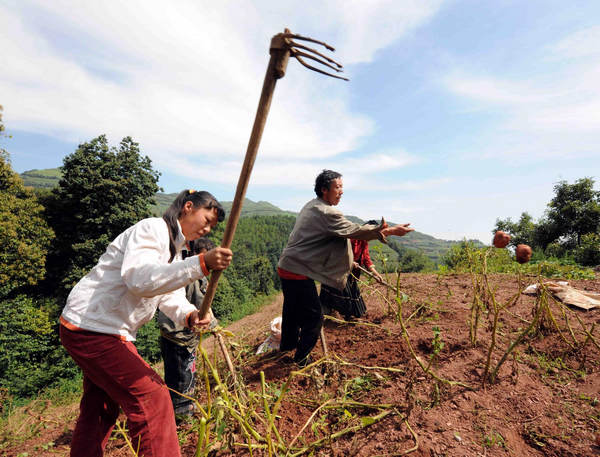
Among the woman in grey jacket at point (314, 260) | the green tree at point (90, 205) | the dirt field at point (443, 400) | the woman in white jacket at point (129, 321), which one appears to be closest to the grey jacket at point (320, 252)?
the woman in grey jacket at point (314, 260)

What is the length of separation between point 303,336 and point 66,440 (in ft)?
7.30

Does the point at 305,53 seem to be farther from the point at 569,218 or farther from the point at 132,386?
the point at 569,218

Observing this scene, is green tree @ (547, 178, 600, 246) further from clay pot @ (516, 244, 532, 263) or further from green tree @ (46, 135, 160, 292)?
green tree @ (46, 135, 160, 292)

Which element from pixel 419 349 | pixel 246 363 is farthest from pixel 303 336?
pixel 419 349

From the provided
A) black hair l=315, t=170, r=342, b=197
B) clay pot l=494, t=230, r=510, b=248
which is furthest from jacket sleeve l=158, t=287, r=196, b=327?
clay pot l=494, t=230, r=510, b=248

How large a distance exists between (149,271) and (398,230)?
2.09 m

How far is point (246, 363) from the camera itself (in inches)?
130

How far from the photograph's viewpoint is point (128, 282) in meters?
1.32

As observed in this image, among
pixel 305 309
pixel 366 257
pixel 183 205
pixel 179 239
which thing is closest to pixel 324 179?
pixel 305 309

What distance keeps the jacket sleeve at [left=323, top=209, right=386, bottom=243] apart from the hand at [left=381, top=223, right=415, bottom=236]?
71mm

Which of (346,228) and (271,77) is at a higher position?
(271,77)

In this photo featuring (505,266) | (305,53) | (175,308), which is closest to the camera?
(305,53)

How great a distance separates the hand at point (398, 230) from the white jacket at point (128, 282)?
1.86 metres

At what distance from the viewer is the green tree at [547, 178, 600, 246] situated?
67.8ft
